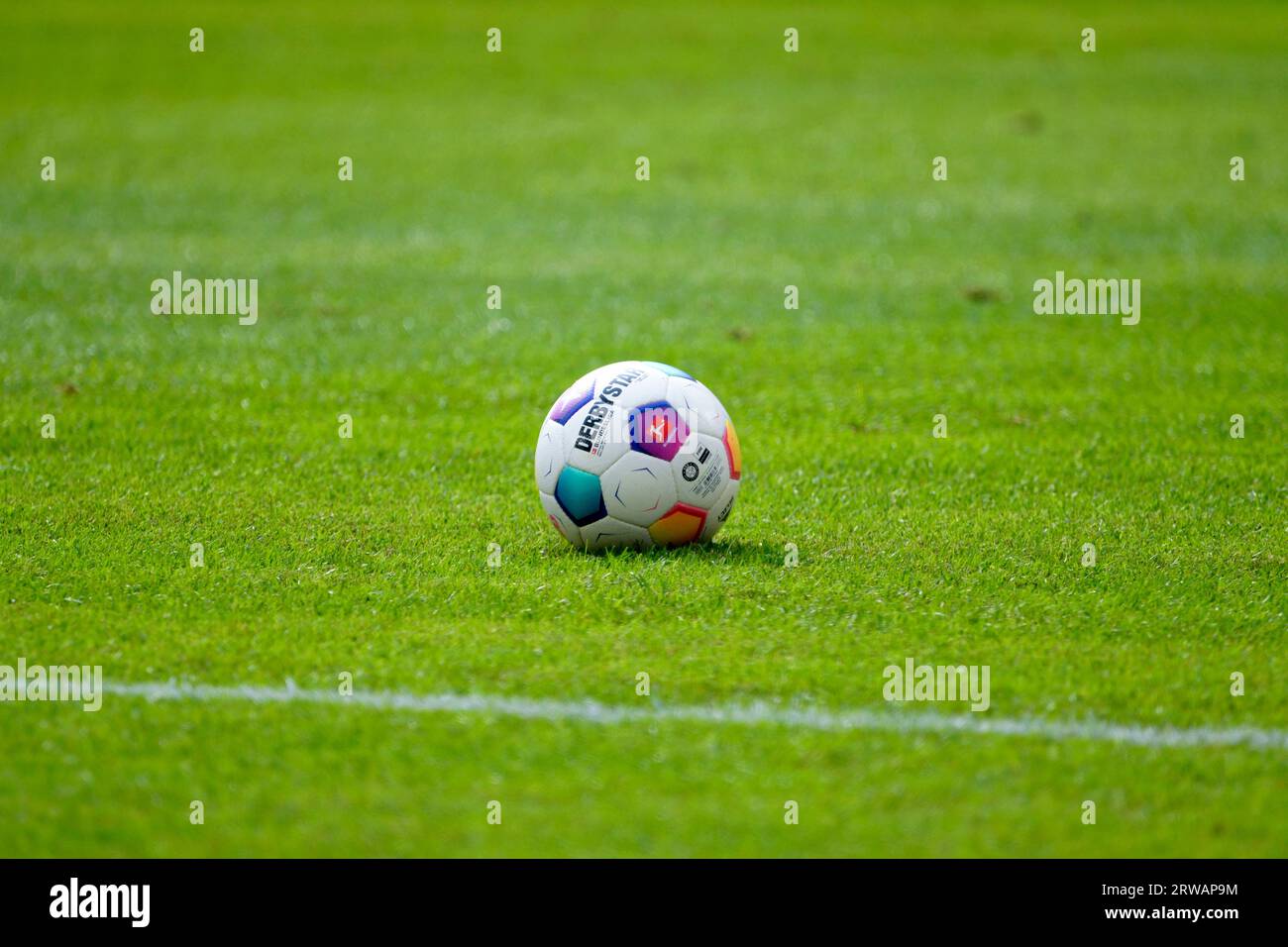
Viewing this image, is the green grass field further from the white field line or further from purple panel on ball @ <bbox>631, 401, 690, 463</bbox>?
purple panel on ball @ <bbox>631, 401, 690, 463</bbox>

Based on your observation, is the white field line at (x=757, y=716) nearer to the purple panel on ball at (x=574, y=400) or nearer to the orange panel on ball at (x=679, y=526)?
the orange panel on ball at (x=679, y=526)

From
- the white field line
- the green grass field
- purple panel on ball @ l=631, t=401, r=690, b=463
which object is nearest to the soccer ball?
purple panel on ball @ l=631, t=401, r=690, b=463

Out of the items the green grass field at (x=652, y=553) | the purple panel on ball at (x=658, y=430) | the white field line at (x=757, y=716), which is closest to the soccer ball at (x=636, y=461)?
the purple panel on ball at (x=658, y=430)

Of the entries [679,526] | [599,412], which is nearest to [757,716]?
[679,526]

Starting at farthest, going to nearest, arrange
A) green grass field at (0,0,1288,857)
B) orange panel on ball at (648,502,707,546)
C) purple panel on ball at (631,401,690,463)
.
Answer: orange panel on ball at (648,502,707,546) → purple panel on ball at (631,401,690,463) → green grass field at (0,0,1288,857)

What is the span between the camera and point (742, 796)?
5.54 m

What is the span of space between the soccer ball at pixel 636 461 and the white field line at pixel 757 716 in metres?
1.84

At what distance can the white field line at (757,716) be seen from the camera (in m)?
6.05

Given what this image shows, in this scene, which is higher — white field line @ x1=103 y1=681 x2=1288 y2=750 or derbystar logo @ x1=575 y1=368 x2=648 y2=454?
derbystar logo @ x1=575 y1=368 x2=648 y2=454

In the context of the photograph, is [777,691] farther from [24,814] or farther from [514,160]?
[514,160]

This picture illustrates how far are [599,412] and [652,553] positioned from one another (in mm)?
850

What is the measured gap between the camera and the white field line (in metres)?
6.05

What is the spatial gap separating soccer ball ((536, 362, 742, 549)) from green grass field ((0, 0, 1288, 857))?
244 mm

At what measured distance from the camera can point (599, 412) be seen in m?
7.95
